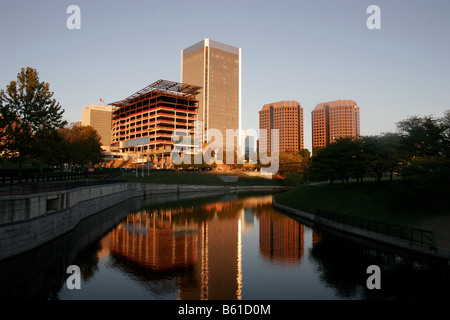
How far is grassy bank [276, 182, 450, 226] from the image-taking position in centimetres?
3344

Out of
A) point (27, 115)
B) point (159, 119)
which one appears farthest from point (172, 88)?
point (27, 115)

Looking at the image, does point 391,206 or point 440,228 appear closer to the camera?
point 440,228

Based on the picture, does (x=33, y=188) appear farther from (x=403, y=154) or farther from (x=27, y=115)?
(x=403, y=154)

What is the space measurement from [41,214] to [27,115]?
29.7 meters

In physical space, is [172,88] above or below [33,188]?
above

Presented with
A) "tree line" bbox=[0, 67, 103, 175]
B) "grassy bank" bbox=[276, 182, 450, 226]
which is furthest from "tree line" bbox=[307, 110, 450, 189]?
"tree line" bbox=[0, 67, 103, 175]

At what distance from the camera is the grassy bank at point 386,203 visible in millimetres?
33438

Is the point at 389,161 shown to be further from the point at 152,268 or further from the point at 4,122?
the point at 4,122

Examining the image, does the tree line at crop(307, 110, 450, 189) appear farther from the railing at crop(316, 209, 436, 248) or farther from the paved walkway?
the railing at crop(316, 209, 436, 248)

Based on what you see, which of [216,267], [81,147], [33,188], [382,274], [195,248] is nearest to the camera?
[382,274]

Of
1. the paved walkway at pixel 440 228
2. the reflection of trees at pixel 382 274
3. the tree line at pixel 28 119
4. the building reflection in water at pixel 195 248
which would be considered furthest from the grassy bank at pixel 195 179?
the paved walkway at pixel 440 228

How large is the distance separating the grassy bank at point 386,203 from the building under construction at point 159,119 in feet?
408

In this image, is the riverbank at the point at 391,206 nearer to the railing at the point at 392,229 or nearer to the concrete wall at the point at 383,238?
the concrete wall at the point at 383,238

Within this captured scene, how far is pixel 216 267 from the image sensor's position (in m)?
23.7
